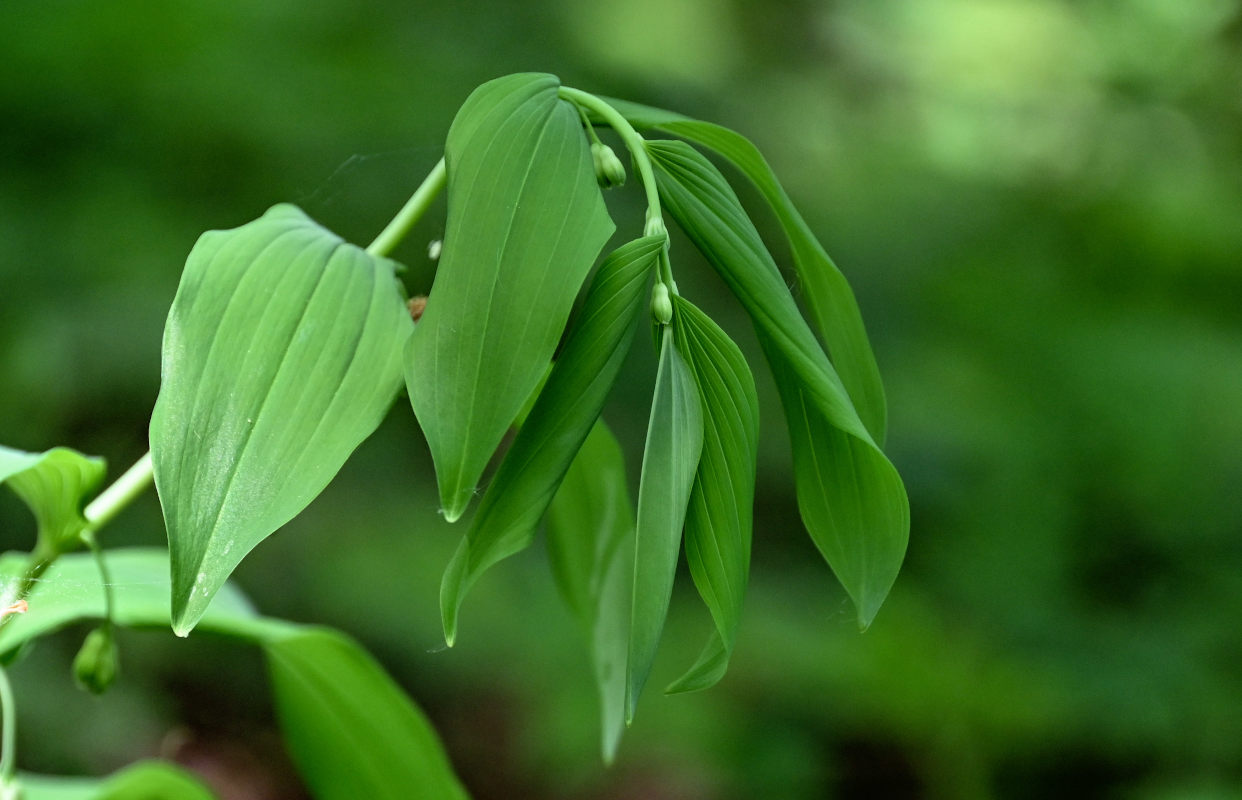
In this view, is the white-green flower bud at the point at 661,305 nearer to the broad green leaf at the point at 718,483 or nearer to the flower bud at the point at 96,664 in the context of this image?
the broad green leaf at the point at 718,483

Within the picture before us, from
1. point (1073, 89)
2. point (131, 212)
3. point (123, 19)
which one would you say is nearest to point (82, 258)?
point (131, 212)

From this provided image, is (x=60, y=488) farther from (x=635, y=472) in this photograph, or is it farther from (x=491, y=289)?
(x=635, y=472)

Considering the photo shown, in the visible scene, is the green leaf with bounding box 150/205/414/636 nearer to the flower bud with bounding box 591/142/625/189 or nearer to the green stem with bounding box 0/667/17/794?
the flower bud with bounding box 591/142/625/189

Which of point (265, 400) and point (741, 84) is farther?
point (741, 84)

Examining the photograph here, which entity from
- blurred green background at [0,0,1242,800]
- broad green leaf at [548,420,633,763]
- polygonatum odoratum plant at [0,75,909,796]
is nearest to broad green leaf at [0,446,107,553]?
polygonatum odoratum plant at [0,75,909,796]

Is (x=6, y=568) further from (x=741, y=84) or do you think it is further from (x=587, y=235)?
(x=741, y=84)

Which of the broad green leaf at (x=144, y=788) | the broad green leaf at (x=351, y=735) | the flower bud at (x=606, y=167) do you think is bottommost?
the broad green leaf at (x=144, y=788)

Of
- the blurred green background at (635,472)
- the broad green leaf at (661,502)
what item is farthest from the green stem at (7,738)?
the blurred green background at (635,472)
